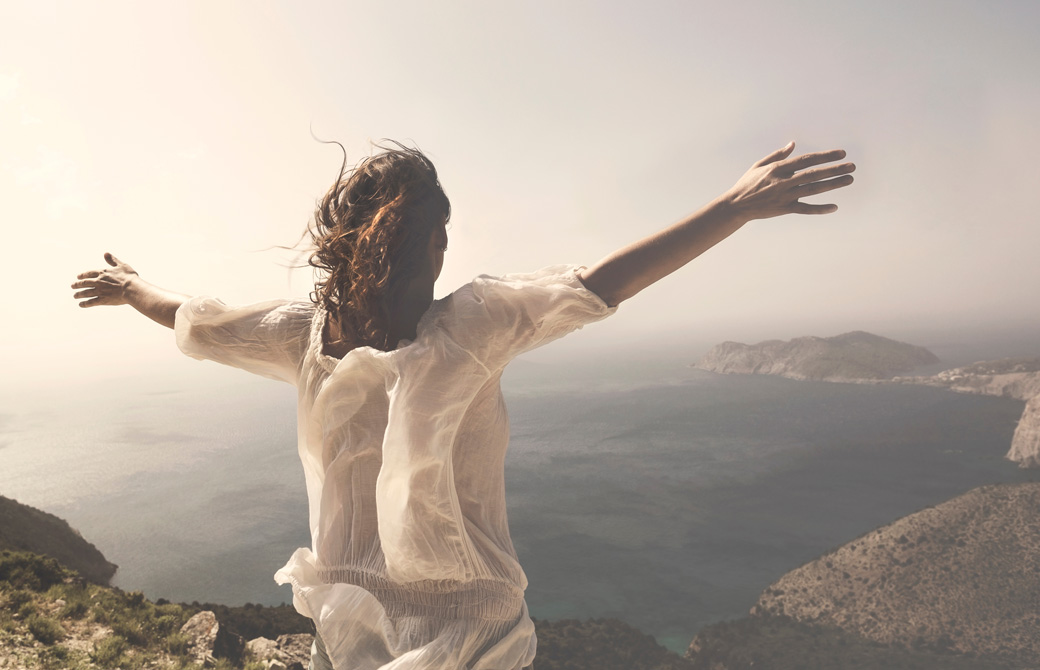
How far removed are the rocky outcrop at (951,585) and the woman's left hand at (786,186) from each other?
14.5 metres

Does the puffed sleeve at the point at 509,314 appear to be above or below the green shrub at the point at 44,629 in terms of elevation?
above

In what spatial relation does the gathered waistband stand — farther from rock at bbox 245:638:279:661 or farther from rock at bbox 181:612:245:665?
rock at bbox 245:638:279:661

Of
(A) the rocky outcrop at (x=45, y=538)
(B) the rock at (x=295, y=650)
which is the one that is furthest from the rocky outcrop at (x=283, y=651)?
(A) the rocky outcrop at (x=45, y=538)

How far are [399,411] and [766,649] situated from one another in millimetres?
14578

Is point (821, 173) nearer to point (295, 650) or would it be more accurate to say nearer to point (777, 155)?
point (777, 155)

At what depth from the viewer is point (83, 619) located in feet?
9.23

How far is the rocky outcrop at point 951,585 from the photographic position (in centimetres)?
1147

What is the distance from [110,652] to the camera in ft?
8.63

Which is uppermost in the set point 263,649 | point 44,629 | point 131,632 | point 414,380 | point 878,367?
point 414,380

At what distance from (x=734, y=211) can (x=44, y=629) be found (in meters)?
3.33

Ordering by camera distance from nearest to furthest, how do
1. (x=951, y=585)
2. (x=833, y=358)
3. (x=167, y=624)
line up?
(x=167, y=624) → (x=951, y=585) → (x=833, y=358)

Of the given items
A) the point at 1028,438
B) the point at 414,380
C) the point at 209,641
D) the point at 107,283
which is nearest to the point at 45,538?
the point at 209,641

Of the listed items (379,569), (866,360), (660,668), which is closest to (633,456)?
(866,360)

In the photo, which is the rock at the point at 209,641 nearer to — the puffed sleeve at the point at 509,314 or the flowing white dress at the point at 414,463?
the flowing white dress at the point at 414,463
